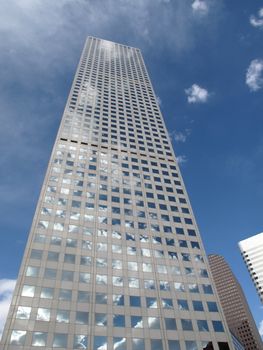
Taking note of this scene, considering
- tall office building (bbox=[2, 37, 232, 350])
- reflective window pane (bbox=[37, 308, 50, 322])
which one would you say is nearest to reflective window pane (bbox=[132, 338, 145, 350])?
tall office building (bbox=[2, 37, 232, 350])

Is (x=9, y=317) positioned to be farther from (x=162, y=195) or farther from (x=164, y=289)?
(x=162, y=195)

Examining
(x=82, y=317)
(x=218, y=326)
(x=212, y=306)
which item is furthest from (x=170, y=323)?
(x=82, y=317)

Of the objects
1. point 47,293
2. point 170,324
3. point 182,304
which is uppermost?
point 47,293

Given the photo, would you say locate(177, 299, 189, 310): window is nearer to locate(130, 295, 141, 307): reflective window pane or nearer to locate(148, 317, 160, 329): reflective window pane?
locate(148, 317, 160, 329): reflective window pane

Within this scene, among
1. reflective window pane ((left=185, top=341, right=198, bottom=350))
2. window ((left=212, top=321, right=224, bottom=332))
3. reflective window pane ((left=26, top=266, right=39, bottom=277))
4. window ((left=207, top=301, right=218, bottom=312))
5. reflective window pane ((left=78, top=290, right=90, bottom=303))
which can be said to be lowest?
reflective window pane ((left=185, top=341, right=198, bottom=350))

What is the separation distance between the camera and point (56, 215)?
48875 millimetres

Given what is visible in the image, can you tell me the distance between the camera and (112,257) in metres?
45.5

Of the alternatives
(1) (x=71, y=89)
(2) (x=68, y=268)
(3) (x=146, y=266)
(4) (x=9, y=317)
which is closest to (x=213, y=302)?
(3) (x=146, y=266)

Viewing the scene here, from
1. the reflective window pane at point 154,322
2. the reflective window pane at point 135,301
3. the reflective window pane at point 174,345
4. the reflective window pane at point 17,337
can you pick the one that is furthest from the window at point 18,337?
the reflective window pane at point 174,345

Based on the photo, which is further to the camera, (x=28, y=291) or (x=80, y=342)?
(x=28, y=291)

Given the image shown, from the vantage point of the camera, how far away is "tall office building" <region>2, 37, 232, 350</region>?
36094 mm

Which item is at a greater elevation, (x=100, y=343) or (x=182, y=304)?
(x=182, y=304)

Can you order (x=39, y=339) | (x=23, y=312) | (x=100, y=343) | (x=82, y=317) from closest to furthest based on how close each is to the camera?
(x=39, y=339) < (x=100, y=343) < (x=23, y=312) < (x=82, y=317)

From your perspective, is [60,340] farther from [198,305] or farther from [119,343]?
[198,305]
